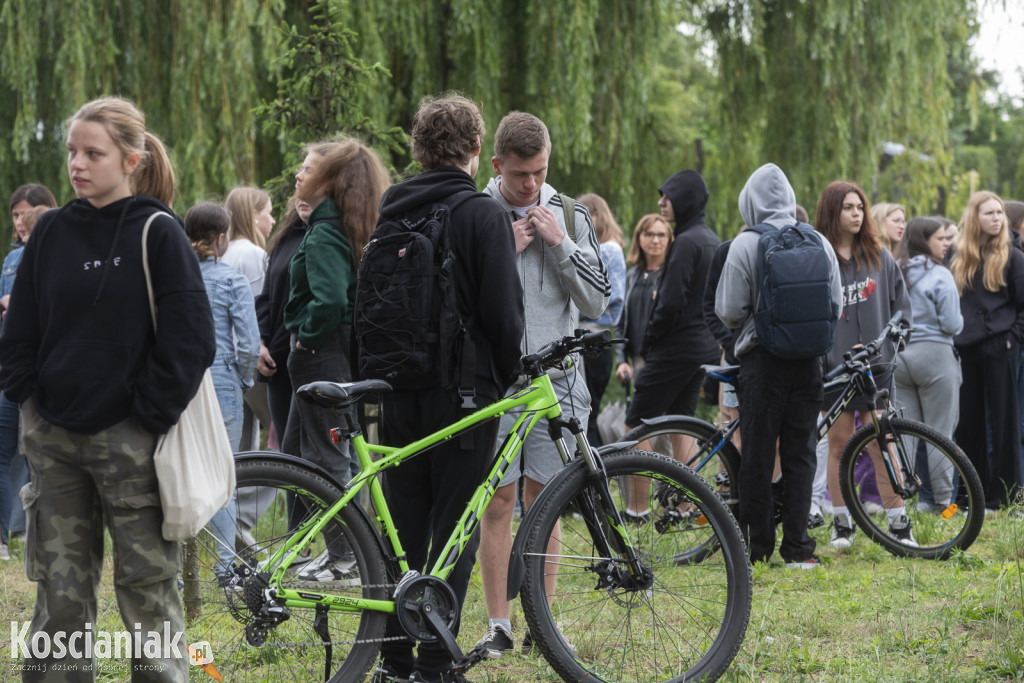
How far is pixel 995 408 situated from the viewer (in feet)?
25.8

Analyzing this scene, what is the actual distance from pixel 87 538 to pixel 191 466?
0.37 meters

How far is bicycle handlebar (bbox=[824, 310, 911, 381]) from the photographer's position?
6.34 metres

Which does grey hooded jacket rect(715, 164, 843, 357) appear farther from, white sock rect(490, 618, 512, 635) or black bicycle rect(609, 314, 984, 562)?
white sock rect(490, 618, 512, 635)

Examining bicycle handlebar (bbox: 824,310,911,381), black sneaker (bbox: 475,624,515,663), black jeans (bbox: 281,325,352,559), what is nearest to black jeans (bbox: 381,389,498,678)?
black sneaker (bbox: 475,624,515,663)

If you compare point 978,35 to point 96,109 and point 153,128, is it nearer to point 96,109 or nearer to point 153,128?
point 153,128

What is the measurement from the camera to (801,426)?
5.96 metres

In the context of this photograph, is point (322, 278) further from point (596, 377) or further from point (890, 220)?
point (890, 220)

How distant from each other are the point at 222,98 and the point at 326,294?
5501mm

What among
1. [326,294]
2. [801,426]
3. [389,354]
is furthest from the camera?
[801,426]

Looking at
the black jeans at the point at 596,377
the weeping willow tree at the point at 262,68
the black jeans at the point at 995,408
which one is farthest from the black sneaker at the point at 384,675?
the weeping willow tree at the point at 262,68

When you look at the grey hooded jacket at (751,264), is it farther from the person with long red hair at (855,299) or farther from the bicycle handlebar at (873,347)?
the person with long red hair at (855,299)

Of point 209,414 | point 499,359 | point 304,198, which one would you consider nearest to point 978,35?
point 304,198

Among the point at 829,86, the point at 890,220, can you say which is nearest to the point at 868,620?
the point at 890,220

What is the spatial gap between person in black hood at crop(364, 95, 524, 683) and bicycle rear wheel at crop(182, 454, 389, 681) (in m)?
0.15
